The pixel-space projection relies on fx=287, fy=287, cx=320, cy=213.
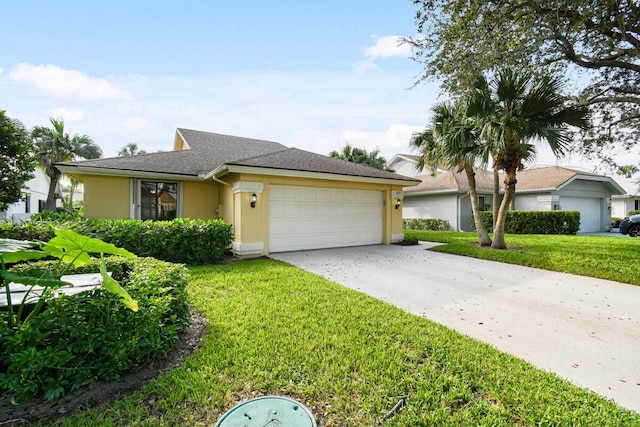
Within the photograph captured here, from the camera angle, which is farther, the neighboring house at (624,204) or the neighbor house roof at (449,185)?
the neighboring house at (624,204)

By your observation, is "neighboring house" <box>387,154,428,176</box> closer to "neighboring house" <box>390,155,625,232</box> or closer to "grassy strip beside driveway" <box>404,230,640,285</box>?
"neighboring house" <box>390,155,625,232</box>

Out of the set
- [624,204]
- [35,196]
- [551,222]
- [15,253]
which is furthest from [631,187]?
[35,196]

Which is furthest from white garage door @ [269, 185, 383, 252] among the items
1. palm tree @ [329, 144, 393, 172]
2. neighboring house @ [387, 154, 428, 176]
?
neighboring house @ [387, 154, 428, 176]

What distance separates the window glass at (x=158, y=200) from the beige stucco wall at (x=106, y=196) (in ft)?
1.59

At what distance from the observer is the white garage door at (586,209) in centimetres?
1755

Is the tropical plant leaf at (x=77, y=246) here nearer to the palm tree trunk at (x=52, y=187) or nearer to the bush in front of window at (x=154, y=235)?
the bush in front of window at (x=154, y=235)

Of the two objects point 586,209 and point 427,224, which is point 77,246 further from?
point 586,209

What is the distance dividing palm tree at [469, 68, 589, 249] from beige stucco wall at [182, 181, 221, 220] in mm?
9267

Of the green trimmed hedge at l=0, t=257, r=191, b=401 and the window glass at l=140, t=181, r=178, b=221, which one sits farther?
the window glass at l=140, t=181, r=178, b=221

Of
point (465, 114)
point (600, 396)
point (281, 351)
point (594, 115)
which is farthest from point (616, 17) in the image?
point (281, 351)

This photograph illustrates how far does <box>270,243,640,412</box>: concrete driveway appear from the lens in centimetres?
286

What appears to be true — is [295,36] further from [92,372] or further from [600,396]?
[600,396]

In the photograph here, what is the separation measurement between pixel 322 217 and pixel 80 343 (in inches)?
319

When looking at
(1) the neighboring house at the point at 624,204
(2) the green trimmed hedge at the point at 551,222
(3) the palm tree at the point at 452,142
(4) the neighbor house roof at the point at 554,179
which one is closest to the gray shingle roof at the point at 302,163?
(3) the palm tree at the point at 452,142
